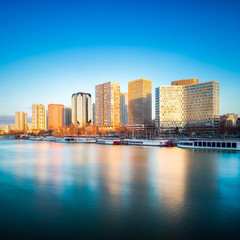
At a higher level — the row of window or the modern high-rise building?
the modern high-rise building

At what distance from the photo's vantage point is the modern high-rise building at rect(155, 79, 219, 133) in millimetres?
142000

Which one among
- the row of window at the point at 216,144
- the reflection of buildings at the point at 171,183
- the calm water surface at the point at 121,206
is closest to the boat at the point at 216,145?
the row of window at the point at 216,144

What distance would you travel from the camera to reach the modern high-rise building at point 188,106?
14200 centimetres

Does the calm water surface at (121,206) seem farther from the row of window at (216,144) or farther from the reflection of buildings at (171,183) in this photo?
the row of window at (216,144)

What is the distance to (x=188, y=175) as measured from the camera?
3072 centimetres

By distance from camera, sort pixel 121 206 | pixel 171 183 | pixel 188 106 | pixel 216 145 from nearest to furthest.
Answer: pixel 121 206, pixel 171 183, pixel 216 145, pixel 188 106

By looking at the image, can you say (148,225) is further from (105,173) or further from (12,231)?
(105,173)

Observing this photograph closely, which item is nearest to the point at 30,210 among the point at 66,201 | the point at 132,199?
the point at 66,201

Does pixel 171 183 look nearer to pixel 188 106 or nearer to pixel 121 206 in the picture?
pixel 121 206

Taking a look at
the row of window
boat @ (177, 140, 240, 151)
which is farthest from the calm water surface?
the row of window

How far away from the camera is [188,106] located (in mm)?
153750

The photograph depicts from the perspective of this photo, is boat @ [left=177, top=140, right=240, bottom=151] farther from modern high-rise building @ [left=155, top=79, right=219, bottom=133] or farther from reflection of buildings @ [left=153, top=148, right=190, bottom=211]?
modern high-rise building @ [left=155, top=79, right=219, bottom=133]

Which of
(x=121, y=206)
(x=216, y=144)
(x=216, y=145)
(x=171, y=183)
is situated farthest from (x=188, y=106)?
(x=121, y=206)

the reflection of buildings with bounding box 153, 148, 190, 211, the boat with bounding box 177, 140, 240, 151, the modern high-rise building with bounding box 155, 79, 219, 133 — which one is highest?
the modern high-rise building with bounding box 155, 79, 219, 133
